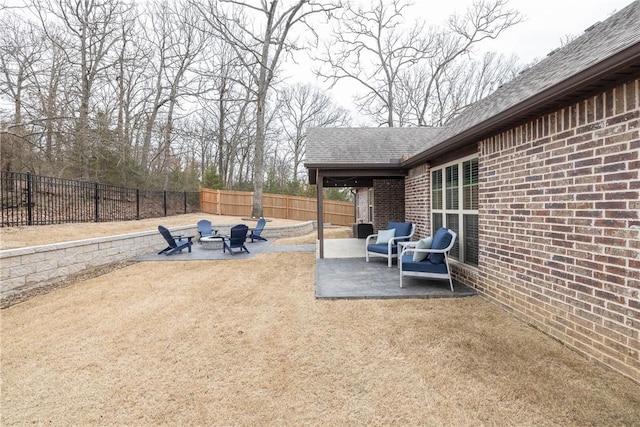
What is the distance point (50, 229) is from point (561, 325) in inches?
397

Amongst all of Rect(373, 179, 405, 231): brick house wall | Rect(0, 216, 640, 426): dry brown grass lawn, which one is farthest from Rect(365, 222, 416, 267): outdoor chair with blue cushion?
Rect(373, 179, 405, 231): brick house wall

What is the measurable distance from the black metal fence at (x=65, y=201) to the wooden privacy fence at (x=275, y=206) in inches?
150

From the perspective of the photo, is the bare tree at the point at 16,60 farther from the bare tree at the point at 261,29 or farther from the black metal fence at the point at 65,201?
the bare tree at the point at 261,29

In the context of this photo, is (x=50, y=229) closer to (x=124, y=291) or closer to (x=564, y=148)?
(x=124, y=291)

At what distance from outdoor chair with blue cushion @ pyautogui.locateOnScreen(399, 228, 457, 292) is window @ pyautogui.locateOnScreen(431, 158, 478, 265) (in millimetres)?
457

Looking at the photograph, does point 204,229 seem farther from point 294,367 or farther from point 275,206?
point 294,367

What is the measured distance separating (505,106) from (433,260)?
2.49 meters

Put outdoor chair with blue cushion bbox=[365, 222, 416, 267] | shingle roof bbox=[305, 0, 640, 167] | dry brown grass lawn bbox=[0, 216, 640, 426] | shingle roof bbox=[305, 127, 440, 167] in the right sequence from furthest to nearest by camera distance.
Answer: shingle roof bbox=[305, 127, 440, 167] → outdoor chair with blue cushion bbox=[365, 222, 416, 267] → shingle roof bbox=[305, 0, 640, 167] → dry brown grass lawn bbox=[0, 216, 640, 426]

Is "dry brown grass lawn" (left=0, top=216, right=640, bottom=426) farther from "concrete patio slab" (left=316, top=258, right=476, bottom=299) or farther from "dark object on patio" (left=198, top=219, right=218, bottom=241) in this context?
"dark object on patio" (left=198, top=219, right=218, bottom=241)

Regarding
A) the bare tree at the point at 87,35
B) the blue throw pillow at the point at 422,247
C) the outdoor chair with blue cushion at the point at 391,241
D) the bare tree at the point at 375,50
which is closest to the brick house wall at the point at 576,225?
the blue throw pillow at the point at 422,247

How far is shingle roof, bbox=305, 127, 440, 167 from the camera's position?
763 centimetres

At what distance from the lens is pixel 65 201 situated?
861 centimetres

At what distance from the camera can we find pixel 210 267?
271 inches

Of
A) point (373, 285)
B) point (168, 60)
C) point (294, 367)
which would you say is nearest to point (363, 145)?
point (373, 285)
